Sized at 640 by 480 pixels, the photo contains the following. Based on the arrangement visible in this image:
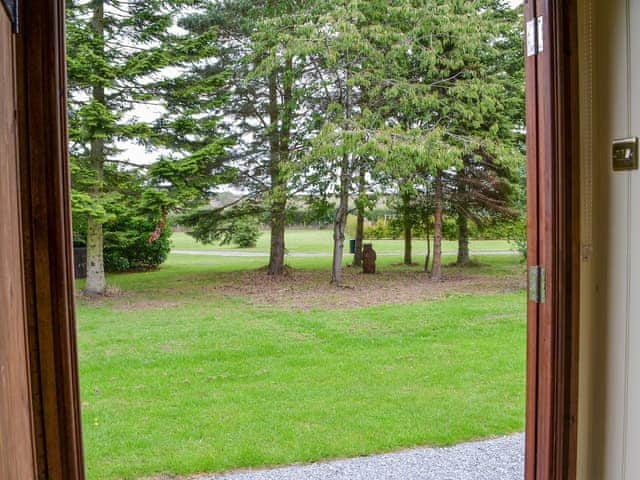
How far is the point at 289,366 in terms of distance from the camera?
4.70 meters

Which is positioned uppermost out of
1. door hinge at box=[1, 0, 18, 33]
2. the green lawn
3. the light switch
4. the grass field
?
door hinge at box=[1, 0, 18, 33]

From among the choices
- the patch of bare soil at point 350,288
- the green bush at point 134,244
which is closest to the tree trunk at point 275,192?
the patch of bare soil at point 350,288

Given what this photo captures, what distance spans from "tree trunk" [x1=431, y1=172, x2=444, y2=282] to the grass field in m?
0.21

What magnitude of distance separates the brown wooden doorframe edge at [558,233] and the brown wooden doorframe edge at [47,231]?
93 centimetres

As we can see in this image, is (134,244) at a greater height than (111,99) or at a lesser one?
lesser

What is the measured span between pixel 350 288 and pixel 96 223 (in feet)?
11.3

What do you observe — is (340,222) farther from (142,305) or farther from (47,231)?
(47,231)

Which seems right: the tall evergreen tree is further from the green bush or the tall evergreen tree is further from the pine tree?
the pine tree

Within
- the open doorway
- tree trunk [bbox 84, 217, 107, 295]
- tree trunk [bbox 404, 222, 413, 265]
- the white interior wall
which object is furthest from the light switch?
tree trunk [bbox 404, 222, 413, 265]

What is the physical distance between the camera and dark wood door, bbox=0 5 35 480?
633 mm

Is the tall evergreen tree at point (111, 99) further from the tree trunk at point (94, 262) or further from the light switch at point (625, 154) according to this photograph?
the light switch at point (625, 154)

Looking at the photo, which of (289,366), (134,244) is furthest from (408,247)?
(289,366)

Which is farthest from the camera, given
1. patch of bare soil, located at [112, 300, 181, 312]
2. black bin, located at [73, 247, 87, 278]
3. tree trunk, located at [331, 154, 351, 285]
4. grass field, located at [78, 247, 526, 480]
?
tree trunk, located at [331, 154, 351, 285]

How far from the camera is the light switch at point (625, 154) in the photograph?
1.06 meters
